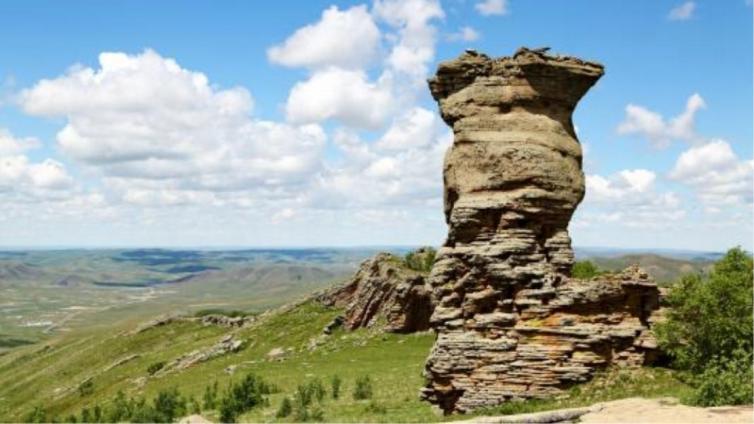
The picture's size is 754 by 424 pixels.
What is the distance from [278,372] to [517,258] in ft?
130

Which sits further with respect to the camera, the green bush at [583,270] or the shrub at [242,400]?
the green bush at [583,270]

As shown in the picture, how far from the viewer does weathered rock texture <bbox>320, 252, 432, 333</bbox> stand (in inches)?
3194

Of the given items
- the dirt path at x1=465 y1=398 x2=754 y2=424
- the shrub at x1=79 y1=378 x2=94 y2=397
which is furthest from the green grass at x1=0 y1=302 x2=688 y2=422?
the dirt path at x1=465 y1=398 x2=754 y2=424

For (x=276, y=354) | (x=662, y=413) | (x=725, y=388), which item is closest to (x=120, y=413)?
(x=276, y=354)

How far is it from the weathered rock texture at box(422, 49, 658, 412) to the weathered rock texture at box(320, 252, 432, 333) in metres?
38.6

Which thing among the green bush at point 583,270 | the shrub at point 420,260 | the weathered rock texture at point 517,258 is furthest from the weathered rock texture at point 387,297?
the weathered rock texture at point 517,258

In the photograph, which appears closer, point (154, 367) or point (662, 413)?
point (662, 413)

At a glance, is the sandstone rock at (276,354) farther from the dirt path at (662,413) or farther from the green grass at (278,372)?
the dirt path at (662,413)

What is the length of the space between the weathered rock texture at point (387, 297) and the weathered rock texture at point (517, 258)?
38.6m

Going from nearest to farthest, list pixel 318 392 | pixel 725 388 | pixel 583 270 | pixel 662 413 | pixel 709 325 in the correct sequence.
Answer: pixel 662 413 → pixel 725 388 → pixel 709 325 → pixel 318 392 → pixel 583 270

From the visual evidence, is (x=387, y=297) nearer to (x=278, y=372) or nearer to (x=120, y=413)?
(x=278, y=372)

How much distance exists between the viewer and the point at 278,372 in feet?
239

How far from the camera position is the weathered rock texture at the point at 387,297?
81.1 m

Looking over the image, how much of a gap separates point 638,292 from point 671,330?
2.87 metres
